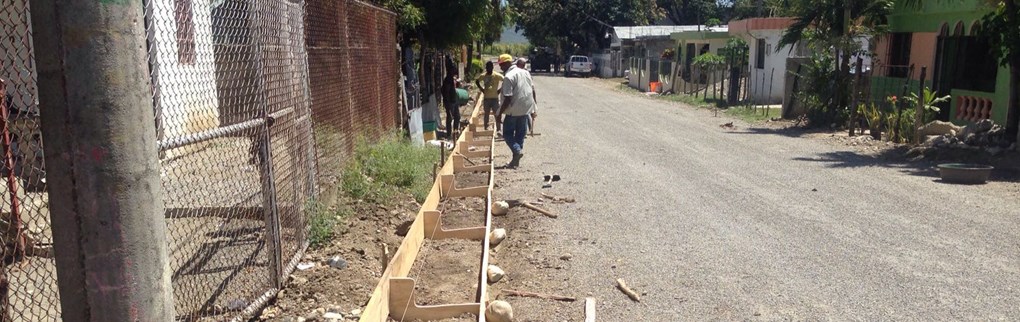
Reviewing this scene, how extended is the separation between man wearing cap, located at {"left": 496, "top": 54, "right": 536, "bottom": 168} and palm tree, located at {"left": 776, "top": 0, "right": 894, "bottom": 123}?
29.2ft

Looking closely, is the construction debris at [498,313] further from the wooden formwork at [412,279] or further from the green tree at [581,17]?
the green tree at [581,17]

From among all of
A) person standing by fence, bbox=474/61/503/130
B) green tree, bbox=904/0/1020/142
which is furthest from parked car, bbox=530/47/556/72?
green tree, bbox=904/0/1020/142

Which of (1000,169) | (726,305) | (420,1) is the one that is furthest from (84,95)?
(420,1)

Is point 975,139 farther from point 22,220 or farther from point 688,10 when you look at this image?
point 688,10

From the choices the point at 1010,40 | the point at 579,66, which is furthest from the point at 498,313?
the point at 579,66

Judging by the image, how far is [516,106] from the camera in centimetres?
1173

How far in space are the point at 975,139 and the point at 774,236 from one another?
24.9 feet

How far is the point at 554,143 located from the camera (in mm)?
15016

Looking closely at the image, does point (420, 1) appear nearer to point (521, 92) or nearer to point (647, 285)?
point (521, 92)

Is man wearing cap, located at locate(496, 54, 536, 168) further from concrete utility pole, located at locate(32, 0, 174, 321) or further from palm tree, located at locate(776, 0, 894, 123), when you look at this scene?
concrete utility pole, located at locate(32, 0, 174, 321)

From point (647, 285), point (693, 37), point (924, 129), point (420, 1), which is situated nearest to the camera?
point (647, 285)

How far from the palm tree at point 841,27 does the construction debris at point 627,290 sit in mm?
13531

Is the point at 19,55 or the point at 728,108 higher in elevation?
the point at 19,55

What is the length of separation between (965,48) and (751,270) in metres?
12.6
